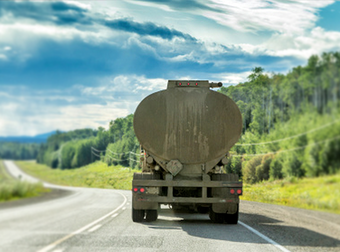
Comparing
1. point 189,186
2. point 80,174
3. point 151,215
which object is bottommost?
point 151,215

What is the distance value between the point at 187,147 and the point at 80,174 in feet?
14.9

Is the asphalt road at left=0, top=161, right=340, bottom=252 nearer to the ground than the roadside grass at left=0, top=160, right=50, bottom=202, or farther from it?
nearer to the ground

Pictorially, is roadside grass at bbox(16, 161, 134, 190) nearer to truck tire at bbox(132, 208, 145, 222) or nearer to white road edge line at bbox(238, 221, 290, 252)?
white road edge line at bbox(238, 221, 290, 252)

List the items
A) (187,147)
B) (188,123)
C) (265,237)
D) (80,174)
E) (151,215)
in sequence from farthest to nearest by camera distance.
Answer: (151,215), (187,147), (188,123), (265,237), (80,174)

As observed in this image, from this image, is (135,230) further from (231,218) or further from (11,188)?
(11,188)

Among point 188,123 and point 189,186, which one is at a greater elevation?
Result: point 188,123

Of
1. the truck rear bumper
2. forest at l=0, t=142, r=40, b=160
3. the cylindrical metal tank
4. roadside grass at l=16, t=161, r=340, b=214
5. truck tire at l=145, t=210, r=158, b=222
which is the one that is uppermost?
the cylindrical metal tank

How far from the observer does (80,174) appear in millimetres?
3590

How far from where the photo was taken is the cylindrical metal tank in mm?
7803

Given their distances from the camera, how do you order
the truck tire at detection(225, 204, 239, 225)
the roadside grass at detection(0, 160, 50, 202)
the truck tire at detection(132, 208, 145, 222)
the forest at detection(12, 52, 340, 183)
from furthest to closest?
the truck tire at detection(225, 204, 239, 225), the truck tire at detection(132, 208, 145, 222), the forest at detection(12, 52, 340, 183), the roadside grass at detection(0, 160, 50, 202)

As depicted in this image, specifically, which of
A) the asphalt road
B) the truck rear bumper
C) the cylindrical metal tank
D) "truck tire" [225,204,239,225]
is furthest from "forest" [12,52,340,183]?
"truck tire" [225,204,239,225]

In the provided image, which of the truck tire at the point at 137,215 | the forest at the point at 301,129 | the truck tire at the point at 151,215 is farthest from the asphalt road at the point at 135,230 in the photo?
the truck tire at the point at 151,215

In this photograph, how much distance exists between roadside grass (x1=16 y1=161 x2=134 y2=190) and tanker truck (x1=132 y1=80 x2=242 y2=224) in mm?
2303

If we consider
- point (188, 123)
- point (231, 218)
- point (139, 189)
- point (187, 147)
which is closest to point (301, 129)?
point (188, 123)
